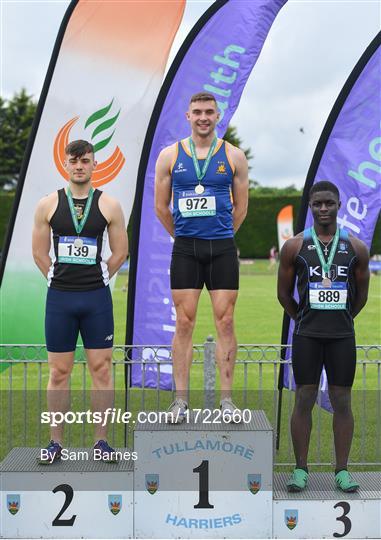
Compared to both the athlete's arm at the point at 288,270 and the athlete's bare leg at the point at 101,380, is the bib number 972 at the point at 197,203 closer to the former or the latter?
the athlete's arm at the point at 288,270

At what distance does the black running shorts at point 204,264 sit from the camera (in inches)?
171

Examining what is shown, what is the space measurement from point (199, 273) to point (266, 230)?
105ft

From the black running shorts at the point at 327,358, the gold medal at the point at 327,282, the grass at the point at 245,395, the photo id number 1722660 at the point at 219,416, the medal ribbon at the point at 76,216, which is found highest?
the medal ribbon at the point at 76,216

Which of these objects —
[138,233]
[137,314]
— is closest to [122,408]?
[137,314]

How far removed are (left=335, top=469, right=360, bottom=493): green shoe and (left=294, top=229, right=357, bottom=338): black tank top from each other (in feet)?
2.76

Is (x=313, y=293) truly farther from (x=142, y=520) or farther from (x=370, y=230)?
(x=370, y=230)

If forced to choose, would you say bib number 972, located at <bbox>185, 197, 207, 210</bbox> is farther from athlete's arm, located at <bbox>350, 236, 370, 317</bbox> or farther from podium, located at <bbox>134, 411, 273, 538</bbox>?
podium, located at <bbox>134, 411, 273, 538</bbox>

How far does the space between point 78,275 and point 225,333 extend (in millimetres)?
980

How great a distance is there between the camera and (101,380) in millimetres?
4352

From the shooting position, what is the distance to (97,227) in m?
4.24

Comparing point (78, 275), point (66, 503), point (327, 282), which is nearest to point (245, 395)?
point (327, 282)

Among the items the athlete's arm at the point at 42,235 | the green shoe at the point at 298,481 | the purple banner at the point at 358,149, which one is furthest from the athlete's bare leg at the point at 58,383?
the purple banner at the point at 358,149

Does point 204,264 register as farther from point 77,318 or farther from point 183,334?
point 77,318

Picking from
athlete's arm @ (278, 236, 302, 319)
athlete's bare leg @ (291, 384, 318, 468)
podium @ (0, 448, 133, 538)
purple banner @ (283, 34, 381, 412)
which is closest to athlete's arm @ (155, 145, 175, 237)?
athlete's arm @ (278, 236, 302, 319)
